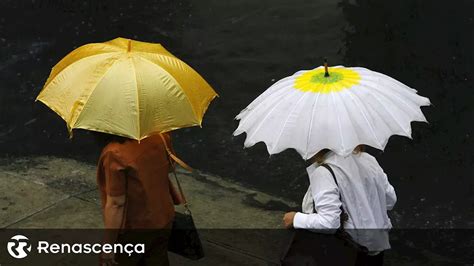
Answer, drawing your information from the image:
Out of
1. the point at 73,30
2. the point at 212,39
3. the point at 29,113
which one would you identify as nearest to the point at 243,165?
the point at 29,113

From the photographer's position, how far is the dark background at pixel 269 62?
21.3ft

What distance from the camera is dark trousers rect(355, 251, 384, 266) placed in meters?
3.56

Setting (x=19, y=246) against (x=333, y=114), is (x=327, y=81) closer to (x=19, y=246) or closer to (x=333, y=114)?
(x=333, y=114)

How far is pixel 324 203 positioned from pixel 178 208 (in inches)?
103

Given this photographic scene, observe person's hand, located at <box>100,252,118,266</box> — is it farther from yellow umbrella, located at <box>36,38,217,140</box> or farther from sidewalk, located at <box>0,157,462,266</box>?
sidewalk, located at <box>0,157,462,266</box>

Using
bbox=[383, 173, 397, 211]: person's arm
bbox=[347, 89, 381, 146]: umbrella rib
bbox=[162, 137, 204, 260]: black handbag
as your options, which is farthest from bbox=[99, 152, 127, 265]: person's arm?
bbox=[383, 173, 397, 211]: person's arm

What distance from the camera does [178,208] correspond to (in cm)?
572

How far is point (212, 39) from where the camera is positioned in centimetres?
972

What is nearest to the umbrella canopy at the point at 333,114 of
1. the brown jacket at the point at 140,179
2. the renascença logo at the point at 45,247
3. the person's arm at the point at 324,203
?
the person's arm at the point at 324,203

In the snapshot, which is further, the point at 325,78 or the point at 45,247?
the point at 45,247

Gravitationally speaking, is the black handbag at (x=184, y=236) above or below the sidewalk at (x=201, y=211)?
above

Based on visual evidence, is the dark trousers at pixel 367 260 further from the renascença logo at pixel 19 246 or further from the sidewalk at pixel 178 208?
the renascença logo at pixel 19 246

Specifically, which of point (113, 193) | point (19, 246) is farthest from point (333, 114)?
point (19, 246)

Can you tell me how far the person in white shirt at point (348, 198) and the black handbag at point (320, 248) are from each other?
34 mm
